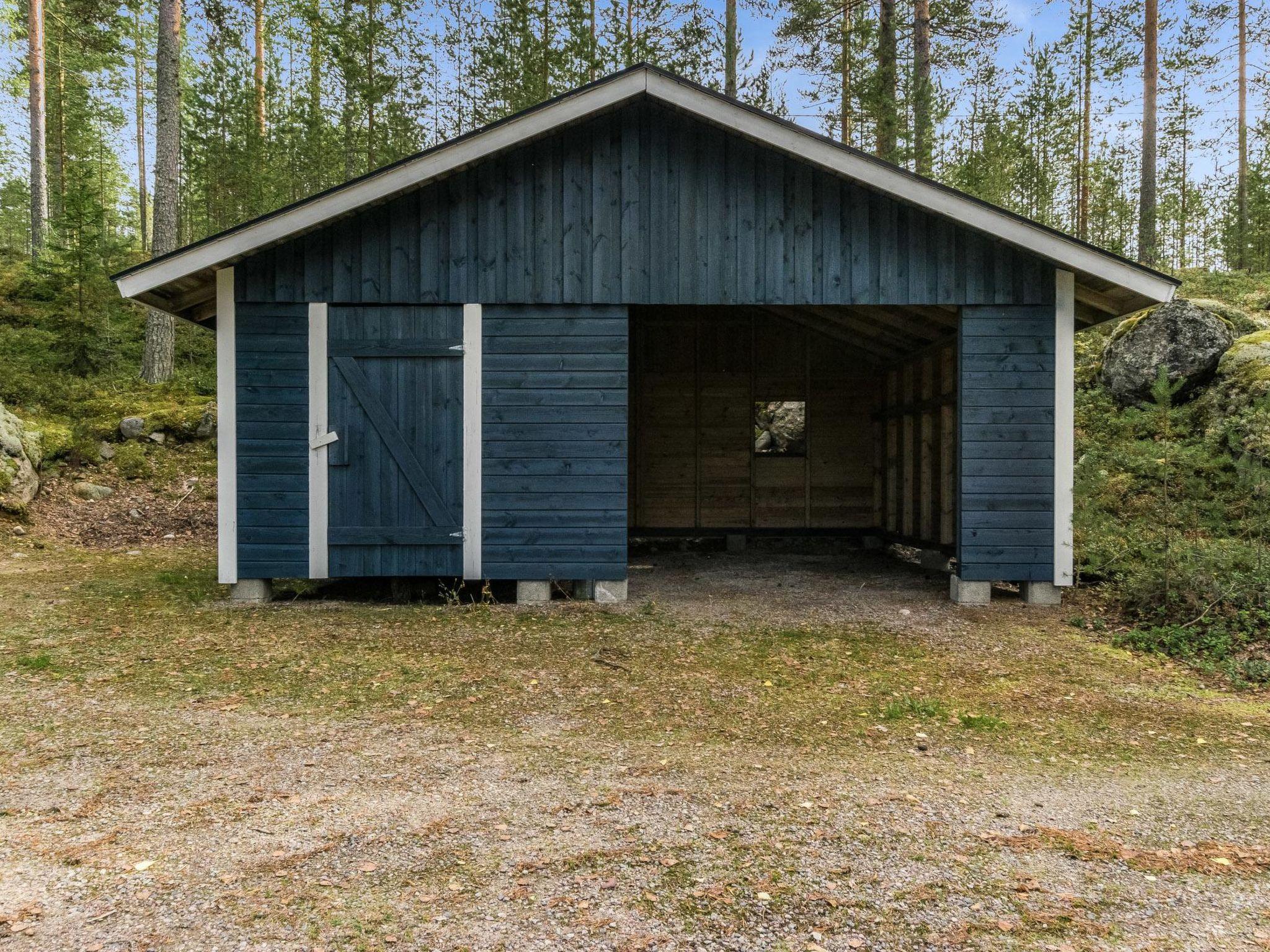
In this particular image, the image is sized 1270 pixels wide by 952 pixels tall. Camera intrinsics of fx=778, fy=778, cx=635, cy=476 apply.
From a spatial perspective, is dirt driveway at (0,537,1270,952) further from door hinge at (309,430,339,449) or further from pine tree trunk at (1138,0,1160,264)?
pine tree trunk at (1138,0,1160,264)

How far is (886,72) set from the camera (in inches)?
588

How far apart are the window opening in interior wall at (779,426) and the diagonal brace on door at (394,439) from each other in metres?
7.02

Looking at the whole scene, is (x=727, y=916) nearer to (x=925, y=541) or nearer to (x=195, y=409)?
(x=925, y=541)

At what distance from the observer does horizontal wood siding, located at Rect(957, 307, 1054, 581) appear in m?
7.22

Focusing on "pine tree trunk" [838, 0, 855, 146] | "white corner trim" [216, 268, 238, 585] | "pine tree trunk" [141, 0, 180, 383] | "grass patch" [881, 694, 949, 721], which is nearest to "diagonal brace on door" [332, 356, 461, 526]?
"white corner trim" [216, 268, 238, 585]

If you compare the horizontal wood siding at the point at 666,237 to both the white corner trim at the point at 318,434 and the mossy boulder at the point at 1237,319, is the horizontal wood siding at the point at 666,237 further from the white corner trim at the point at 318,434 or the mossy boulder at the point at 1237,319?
the mossy boulder at the point at 1237,319

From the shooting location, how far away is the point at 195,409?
42.4 feet

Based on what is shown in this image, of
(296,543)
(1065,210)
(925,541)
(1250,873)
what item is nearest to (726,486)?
(925,541)

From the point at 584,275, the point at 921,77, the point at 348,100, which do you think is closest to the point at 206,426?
the point at 584,275

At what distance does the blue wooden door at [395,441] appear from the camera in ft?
23.4

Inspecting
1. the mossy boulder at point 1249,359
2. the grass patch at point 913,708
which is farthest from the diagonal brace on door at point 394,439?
the mossy boulder at point 1249,359

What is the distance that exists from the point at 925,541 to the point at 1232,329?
6.46 m

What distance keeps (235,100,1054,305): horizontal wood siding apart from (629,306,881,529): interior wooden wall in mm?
4431

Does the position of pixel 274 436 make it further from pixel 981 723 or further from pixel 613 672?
pixel 981 723
